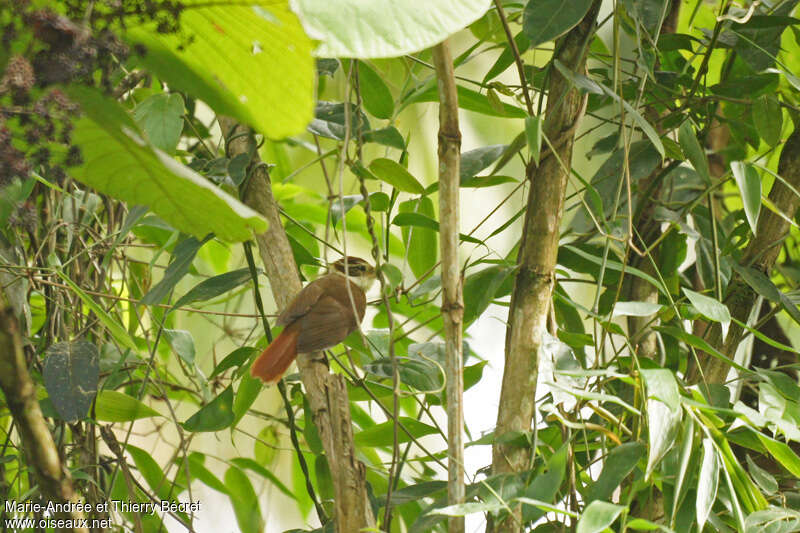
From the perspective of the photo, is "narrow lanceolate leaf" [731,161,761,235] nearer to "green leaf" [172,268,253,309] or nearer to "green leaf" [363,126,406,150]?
"green leaf" [363,126,406,150]

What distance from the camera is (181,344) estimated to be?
2.82 feet

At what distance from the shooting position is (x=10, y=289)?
81cm

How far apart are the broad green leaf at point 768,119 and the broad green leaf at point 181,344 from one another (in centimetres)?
73

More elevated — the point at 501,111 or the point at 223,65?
the point at 501,111

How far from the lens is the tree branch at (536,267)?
657 mm

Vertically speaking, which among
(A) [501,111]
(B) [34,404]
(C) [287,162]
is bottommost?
(B) [34,404]

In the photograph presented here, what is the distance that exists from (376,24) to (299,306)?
0.39 m

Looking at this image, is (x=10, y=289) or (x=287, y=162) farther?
(x=287, y=162)

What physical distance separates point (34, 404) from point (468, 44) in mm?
1374

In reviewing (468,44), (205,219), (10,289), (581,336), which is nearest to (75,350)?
(10,289)

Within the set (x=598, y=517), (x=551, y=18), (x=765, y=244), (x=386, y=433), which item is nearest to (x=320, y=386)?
(x=386, y=433)

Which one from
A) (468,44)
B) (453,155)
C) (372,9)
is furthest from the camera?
(468,44)

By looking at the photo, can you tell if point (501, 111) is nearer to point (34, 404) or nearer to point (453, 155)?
point (453, 155)

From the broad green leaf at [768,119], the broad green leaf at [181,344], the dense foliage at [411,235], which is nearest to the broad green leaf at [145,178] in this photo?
the dense foliage at [411,235]
